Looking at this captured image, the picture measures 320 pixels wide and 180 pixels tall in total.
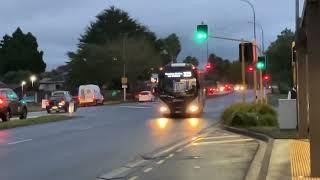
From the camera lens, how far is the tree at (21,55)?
125188 mm

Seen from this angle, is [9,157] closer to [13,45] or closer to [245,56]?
[245,56]

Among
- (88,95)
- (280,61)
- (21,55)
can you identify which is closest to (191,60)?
(21,55)

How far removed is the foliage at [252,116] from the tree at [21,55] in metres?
100

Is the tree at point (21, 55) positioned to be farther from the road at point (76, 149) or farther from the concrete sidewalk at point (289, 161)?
the concrete sidewalk at point (289, 161)

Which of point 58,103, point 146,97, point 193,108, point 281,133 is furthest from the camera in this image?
point 146,97

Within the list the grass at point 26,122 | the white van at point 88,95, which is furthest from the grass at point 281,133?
the white van at point 88,95

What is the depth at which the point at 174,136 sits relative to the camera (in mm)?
24609

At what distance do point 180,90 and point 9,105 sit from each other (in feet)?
35.1

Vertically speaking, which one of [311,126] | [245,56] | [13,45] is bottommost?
[311,126]

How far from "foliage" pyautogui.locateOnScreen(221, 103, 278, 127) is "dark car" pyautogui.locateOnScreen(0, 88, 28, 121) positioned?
12.4 m

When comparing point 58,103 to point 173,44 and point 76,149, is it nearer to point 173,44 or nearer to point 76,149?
point 76,149

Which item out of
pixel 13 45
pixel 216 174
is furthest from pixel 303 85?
pixel 13 45

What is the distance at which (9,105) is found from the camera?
1400 inches

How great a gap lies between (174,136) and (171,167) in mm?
9528
